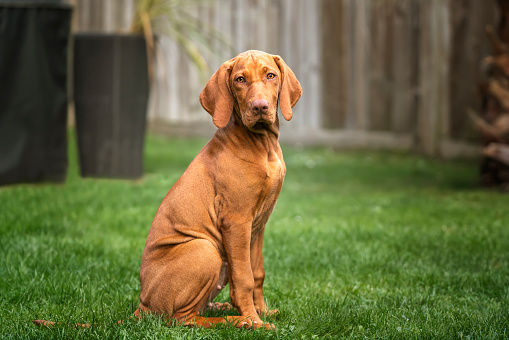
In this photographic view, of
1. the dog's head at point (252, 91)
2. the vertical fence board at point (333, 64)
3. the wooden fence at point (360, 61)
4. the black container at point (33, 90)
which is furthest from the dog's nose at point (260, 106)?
the vertical fence board at point (333, 64)

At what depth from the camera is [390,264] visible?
5.07m

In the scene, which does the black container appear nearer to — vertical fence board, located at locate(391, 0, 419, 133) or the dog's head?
the dog's head

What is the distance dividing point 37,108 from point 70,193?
100 centimetres

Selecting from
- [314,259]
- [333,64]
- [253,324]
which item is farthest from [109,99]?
[253,324]

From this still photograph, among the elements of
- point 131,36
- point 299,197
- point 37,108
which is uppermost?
point 131,36

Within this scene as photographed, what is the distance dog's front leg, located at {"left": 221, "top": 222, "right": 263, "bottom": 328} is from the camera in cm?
354

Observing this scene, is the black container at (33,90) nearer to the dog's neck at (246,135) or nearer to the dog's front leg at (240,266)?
the dog's neck at (246,135)

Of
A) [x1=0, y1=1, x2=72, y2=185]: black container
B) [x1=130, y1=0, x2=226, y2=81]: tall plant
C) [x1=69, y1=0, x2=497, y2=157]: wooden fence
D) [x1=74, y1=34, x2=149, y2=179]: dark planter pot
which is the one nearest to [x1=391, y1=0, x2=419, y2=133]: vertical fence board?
[x1=69, y1=0, x2=497, y2=157]: wooden fence

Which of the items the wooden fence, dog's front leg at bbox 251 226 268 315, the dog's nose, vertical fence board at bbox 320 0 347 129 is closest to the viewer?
the dog's nose

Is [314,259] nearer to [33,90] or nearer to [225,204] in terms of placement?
[225,204]

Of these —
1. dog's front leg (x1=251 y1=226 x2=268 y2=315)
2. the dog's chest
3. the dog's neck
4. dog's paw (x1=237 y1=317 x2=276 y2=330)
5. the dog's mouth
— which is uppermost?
the dog's mouth

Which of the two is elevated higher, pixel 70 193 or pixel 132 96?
pixel 132 96

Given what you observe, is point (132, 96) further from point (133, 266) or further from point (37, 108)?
point (133, 266)

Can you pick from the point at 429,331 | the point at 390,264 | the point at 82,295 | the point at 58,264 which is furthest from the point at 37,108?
the point at 429,331
